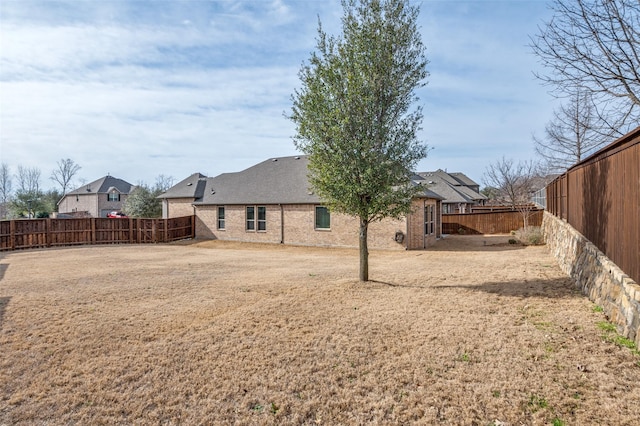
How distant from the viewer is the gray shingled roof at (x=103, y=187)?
5138 centimetres

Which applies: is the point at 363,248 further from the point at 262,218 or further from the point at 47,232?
the point at 47,232

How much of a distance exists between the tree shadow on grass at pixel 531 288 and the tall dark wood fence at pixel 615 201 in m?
1.14

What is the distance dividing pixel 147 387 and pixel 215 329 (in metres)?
1.75

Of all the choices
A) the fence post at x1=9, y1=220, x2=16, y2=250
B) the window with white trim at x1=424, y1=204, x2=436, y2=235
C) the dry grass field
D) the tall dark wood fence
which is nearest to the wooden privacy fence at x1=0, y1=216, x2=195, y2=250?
the fence post at x1=9, y1=220, x2=16, y2=250

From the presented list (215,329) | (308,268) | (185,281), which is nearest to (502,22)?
(308,268)

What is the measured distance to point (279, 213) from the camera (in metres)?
22.7

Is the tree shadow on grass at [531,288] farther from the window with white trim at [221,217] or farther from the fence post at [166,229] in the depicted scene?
the fence post at [166,229]

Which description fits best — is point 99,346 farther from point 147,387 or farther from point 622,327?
point 622,327

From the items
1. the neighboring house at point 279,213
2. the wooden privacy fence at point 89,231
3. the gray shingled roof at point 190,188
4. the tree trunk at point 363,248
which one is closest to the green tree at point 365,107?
the tree trunk at point 363,248

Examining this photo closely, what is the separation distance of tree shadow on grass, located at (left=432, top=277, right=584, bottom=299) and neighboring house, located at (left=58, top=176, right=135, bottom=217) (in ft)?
175

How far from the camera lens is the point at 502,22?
980 centimetres

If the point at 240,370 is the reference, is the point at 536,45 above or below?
above

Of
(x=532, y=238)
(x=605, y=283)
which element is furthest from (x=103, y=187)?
(x=605, y=283)

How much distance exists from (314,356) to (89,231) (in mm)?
22409
